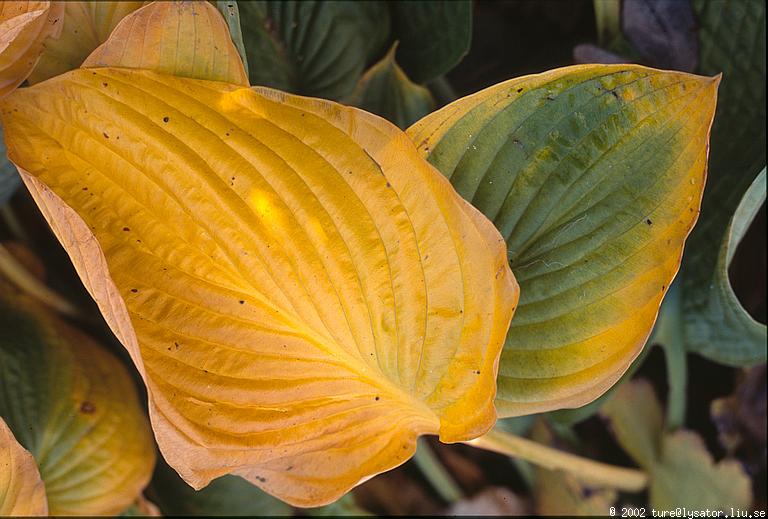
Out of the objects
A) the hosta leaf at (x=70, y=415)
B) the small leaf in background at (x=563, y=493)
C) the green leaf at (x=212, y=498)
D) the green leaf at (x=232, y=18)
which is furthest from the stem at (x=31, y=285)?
the small leaf in background at (x=563, y=493)

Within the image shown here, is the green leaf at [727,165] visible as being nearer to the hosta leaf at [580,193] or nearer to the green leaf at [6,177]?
the hosta leaf at [580,193]

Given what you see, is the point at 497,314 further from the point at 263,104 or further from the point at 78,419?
the point at 78,419

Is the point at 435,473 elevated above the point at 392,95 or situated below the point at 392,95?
below

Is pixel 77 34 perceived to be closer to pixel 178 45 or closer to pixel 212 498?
pixel 178 45

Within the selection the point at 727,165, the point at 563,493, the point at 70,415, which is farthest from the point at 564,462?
the point at 70,415

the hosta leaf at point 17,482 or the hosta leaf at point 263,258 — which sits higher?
the hosta leaf at point 263,258

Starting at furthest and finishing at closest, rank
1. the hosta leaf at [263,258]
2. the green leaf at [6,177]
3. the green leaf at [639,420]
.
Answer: the green leaf at [639,420], the green leaf at [6,177], the hosta leaf at [263,258]
